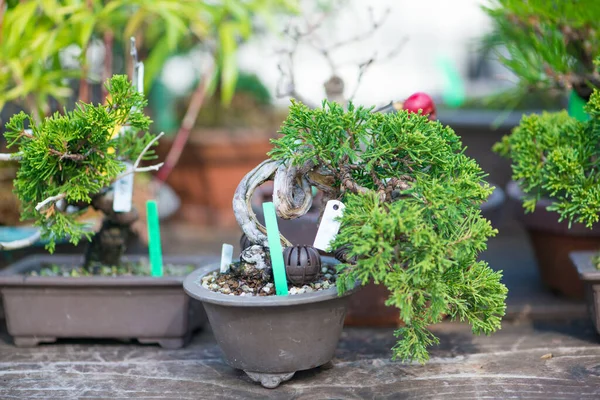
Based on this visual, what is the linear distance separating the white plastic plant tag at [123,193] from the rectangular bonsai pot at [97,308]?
0.58ft

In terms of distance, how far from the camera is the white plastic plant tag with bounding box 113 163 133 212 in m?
1.77

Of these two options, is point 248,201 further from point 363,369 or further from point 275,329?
point 363,369

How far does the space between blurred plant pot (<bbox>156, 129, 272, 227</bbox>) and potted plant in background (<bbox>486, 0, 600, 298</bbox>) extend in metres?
1.39

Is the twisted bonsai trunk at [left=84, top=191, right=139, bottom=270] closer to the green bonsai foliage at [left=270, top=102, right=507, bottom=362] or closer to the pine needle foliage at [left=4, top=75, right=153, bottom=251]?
the pine needle foliage at [left=4, top=75, right=153, bottom=251]

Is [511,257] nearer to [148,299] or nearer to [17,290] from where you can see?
[148,299]

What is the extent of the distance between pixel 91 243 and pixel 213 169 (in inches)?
58.4

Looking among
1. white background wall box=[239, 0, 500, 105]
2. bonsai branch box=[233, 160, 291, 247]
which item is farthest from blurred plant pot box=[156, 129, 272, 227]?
bonsai branch box=[233, 160, 291, 247]

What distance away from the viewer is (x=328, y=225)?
1.53 metres

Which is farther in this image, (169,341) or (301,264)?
(169,341)

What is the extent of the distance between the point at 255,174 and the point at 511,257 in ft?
4.83

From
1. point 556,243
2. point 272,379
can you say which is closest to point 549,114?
point 556,243

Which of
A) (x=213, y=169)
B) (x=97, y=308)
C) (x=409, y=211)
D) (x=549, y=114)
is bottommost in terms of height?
(x=97, y=308)

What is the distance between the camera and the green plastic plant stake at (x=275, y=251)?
4.96ft

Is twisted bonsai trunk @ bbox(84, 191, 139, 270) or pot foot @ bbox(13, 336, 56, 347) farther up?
twisted bonsai trunk @ bbox(84, 191, 139, 270)
